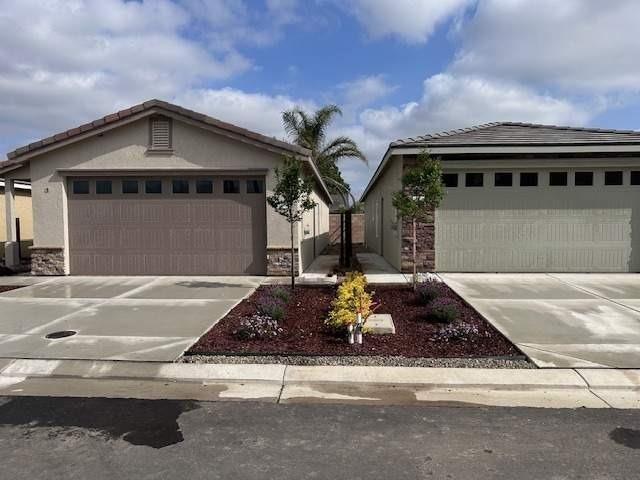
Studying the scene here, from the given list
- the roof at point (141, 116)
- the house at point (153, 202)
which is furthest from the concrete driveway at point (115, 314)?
the roof at point (141, 116)

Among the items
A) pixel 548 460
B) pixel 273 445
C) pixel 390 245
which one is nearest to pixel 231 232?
pixel 390 245

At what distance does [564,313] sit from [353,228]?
81.3 ft

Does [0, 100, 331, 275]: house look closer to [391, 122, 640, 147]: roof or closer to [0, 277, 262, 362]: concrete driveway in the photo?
[0, 277, 262, 362]: concrete driveway

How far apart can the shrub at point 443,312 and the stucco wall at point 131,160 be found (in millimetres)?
5704

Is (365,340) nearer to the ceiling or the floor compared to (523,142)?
nearer to the floor

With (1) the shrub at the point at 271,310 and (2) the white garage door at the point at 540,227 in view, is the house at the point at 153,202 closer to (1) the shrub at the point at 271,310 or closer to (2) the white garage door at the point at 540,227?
(2) the white garage door at the point at 540,227

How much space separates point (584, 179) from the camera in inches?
492

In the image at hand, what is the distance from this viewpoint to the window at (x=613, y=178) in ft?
40.9

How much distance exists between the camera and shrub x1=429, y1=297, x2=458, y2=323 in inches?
290

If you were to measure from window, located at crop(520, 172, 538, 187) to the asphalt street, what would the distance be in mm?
9182

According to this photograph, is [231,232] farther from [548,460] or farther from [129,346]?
[548,460]

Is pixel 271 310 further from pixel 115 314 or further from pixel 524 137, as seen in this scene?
pixel 524 137

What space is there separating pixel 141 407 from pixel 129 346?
199 centimetres

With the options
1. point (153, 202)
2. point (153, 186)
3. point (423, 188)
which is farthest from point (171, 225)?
point (423, 188)
